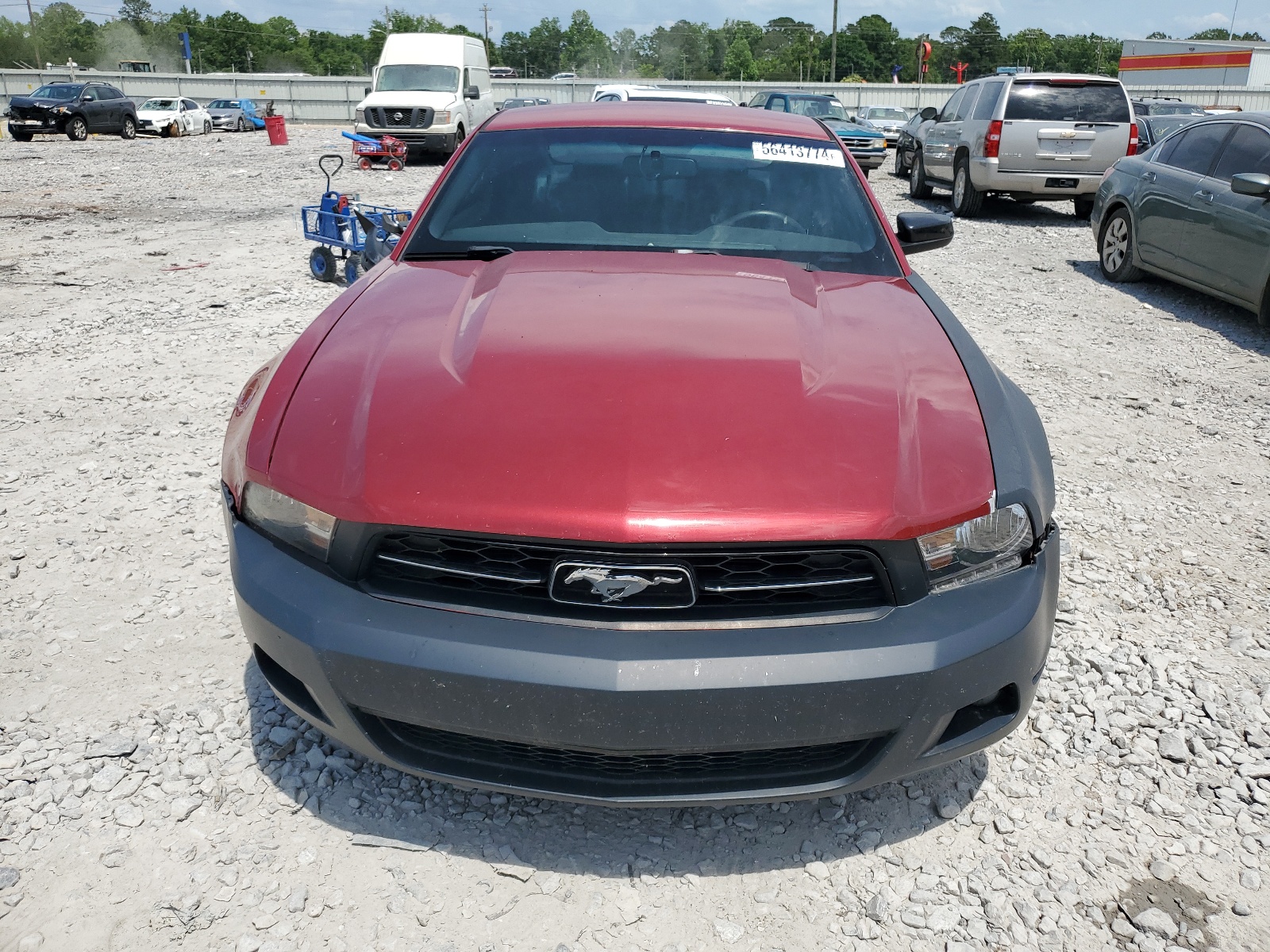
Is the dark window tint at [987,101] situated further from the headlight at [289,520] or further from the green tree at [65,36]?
the green tree at [65,36]

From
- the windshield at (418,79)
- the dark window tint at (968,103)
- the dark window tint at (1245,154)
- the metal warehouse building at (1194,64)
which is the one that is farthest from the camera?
the metal warehouse building at (1194,64)

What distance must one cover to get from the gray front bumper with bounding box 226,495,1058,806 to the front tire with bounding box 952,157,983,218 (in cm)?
1209

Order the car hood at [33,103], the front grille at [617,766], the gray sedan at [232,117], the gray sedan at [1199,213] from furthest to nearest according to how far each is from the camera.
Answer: the gray sedan at [232,117], the car hood at [33,103], the gray sedan at [1199,213], the front grille at [617,766]

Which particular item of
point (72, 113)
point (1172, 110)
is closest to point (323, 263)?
point (1172, 110)

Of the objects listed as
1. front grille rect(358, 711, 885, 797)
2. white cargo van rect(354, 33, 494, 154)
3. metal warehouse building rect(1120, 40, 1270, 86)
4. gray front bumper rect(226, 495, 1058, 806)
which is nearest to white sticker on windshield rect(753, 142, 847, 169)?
gray front bumper rect(226, 495, 1058, 806)

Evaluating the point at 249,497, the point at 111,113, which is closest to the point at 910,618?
the point at 249,497

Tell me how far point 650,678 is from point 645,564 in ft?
0.72

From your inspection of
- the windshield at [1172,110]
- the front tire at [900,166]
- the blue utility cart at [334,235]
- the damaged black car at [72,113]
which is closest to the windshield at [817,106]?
the front tire at [900,166]

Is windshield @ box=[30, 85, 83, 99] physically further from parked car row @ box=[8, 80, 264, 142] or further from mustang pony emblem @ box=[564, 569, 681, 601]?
mustang pony emblem @ box=[564, 569, 681, 601]

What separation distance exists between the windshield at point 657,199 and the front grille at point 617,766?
5.58 ft

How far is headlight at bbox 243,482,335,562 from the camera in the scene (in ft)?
6.70

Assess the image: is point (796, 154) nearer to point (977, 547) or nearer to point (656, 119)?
point (656, 119)

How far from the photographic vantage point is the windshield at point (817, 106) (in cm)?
1947

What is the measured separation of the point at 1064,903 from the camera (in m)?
2.13
